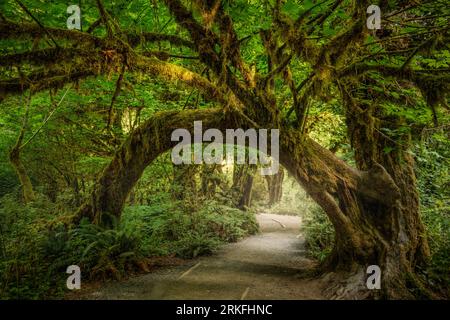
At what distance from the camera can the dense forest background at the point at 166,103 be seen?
17.1 ft

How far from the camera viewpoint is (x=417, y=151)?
8133mm

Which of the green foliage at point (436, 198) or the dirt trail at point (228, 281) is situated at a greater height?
the green foliage at point (436, 198)

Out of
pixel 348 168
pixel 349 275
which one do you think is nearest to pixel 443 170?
pixel 348 168

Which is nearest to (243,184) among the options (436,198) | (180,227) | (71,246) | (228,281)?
(180,227)

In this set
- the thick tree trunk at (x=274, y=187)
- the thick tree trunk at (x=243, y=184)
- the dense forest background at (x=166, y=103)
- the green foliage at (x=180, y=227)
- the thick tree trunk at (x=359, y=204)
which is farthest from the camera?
the thick tree trunk at (x=274, y=187)

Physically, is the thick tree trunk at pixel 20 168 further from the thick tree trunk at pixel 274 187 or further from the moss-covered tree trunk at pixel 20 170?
the thick tree trunk at pixel 274 187

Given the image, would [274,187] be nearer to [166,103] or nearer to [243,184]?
[243,184]

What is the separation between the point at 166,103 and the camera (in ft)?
38.1

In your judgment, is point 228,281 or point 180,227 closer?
point 228,281

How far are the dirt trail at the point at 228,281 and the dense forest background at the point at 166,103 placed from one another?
69 centimetres

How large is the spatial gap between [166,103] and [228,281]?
722 centimetres

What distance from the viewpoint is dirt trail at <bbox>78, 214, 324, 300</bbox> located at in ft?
19.7

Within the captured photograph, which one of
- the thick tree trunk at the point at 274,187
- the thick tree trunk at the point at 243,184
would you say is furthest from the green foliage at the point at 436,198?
the thick tree trunk at the point at 274,187

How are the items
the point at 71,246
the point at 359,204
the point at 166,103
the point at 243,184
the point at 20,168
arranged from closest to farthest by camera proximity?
1. the point at 359,204
2. the point at 71,246
3. the point at 20,168
4. the point at 166,103
5. the point at 243,184
